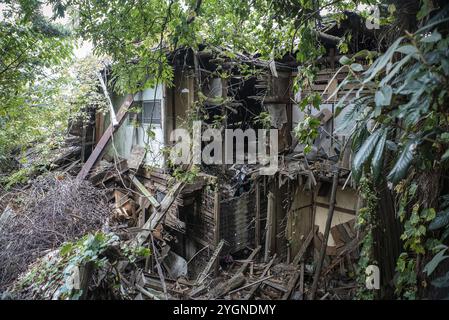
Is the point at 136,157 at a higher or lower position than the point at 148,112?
lower

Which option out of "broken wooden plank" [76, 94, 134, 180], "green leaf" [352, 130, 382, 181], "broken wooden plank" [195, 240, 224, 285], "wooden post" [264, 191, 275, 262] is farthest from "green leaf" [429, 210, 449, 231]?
"broken wooden plank" [76, 94, 134, 180]

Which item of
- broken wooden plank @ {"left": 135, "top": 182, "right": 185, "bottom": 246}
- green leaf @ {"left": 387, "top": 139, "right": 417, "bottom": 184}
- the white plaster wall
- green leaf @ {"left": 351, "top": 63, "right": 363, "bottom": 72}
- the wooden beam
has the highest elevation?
the white plaster wall

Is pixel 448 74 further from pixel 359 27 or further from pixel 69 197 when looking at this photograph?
pixel 69 197

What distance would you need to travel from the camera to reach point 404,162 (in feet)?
6.24

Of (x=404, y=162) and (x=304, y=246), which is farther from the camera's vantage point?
(x=304, y=246)

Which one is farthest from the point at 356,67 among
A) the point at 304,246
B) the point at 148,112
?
the point at 148,112

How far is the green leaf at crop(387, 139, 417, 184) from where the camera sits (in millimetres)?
1892

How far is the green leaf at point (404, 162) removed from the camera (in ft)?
6.21

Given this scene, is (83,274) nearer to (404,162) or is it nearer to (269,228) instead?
(404,162)

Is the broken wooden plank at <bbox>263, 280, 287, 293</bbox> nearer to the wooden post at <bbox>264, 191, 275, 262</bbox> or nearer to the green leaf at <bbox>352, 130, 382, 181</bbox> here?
the wooden post at <bbox>264, 191, 275, 262</bbox>

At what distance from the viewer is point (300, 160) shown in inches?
284

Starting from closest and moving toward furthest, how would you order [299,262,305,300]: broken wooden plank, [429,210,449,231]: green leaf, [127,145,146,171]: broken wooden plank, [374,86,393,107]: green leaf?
[374,86,393,107]: green leaf → [429,210,449,231]: green leaf → [299,262,305,300]: broken wooden plank → [127,145,146,171]: broken wooden plank

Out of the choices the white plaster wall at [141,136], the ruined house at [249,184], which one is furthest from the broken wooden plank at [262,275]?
the white plaster wall at [141,136]

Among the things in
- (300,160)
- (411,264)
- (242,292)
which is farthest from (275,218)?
(411,264)
